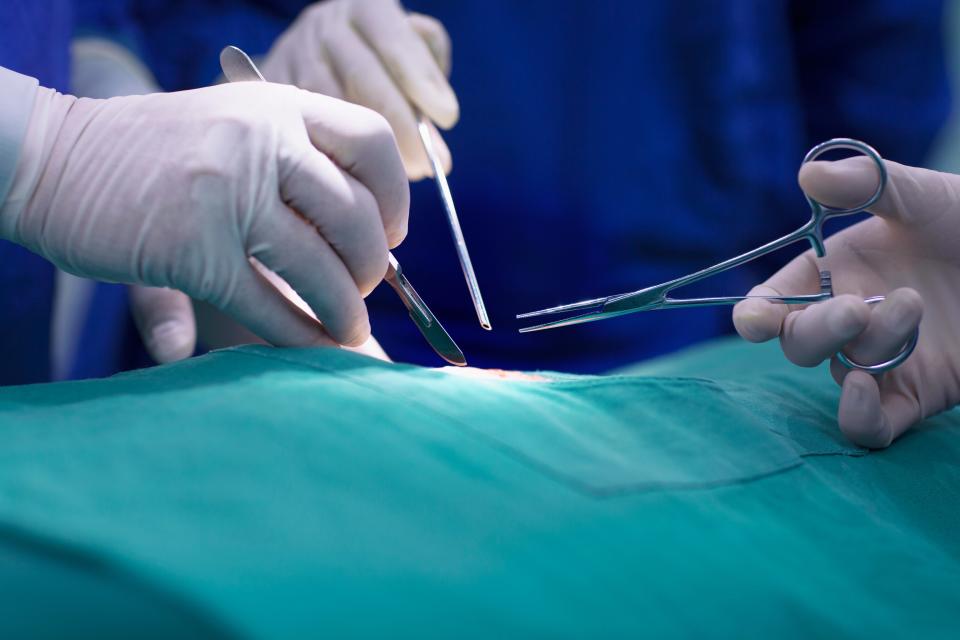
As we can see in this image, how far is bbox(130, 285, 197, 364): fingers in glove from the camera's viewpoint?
1537 mm

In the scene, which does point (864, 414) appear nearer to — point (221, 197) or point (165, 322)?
point (221, 197)

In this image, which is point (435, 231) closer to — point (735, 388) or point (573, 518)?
point (735, 388)

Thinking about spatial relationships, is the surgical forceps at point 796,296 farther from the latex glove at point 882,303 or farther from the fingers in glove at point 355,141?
the fingers in glove at point 355,141

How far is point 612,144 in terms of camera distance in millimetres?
2303

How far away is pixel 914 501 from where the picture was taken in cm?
98

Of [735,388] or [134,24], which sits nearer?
[735,388]

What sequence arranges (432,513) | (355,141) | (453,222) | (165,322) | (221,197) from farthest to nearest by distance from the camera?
1. (165,322)
2. (453,222)
3. (355,141)
4. (221,197)
5. (432,513)

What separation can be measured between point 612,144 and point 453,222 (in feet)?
3.54

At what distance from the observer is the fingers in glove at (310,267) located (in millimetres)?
1022

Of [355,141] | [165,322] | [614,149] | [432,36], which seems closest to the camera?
[355,141]

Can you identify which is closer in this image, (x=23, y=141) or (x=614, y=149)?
(x=23, y=141)

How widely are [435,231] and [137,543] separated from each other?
1684 millimetres

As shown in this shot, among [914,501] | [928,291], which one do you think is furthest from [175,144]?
[928,291]

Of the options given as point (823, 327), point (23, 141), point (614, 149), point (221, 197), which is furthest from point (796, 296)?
point (614, 149)
